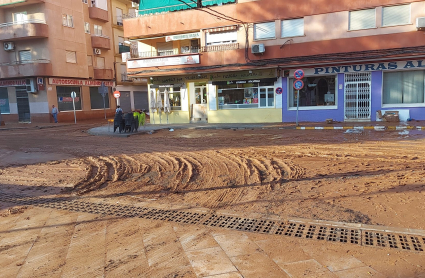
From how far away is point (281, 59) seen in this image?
21016 millimetres

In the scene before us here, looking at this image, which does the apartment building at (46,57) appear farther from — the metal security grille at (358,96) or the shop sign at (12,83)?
the metal security grille at (358,96)

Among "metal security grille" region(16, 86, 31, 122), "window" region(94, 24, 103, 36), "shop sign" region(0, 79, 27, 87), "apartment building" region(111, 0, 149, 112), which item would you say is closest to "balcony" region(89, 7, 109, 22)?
"window" region(94, 24, 103, 36)

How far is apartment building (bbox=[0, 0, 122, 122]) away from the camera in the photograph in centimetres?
3022

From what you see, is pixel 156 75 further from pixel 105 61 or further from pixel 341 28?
pixel 105 61

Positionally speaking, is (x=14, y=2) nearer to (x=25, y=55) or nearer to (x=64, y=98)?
(x=25, y=55)

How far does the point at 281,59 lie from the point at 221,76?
14.2 ft

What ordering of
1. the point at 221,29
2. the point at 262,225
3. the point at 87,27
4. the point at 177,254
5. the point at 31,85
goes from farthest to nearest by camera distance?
the point at 87,27, the point at 31,85, the point at 221,29, the point at 262,225, the point at 177,254

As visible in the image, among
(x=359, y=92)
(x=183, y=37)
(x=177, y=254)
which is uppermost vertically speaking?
(x=183, y=37)

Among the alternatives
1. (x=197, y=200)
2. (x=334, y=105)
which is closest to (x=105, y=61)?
(x=334, y=105)

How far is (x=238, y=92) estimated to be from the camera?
2319 cm

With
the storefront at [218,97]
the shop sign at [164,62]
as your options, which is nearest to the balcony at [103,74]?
the shop sign at [164,62]

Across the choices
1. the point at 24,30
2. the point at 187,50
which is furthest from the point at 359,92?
the point at 24,30

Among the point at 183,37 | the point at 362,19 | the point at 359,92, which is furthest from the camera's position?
the point at 183,37

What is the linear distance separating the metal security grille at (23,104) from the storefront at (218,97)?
1435 centimetres
